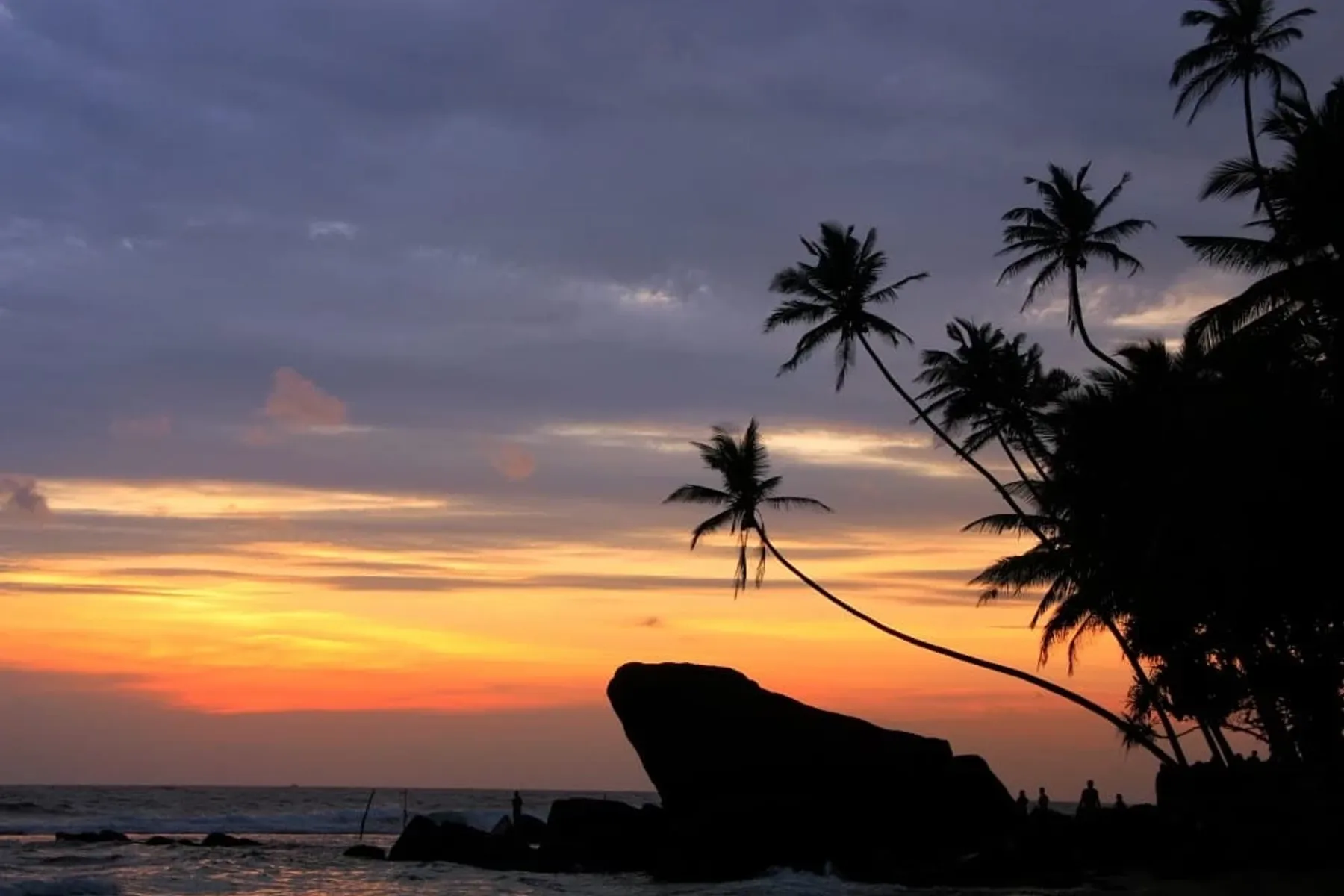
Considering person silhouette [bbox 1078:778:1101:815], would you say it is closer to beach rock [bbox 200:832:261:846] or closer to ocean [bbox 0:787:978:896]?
ocean [bbox 0:787:978:896]

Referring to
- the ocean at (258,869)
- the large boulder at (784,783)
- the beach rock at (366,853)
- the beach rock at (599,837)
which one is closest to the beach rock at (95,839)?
the ocean at (258,869)

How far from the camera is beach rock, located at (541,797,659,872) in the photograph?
119ft

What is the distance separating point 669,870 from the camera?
3184cm

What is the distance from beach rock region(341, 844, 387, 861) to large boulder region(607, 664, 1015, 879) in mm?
9557

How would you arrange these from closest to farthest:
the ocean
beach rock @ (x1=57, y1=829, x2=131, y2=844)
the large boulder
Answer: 1. the ocean
2. the large boulder
3. beach rock @ (x1=57, y1=829, x2=131, y2=844)

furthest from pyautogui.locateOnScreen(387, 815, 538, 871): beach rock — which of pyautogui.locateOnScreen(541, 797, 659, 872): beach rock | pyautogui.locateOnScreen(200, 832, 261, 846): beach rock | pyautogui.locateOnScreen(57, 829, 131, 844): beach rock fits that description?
pyautogui.locateOnScreen(57, 829, 131, 844): beach rock

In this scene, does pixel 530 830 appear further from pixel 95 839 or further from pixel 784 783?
pixel 95 839

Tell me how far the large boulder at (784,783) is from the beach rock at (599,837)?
1235 mm

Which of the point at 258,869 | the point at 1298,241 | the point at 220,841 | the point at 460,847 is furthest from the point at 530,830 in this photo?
the point at 1298,241

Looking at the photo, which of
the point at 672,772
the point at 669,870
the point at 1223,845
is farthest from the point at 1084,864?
the point at 672,772

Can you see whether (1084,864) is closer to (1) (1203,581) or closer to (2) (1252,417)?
(1) (1203,581)

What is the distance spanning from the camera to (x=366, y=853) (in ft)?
137

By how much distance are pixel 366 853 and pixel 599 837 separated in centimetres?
874

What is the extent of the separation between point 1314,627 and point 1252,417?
4.99 metres
